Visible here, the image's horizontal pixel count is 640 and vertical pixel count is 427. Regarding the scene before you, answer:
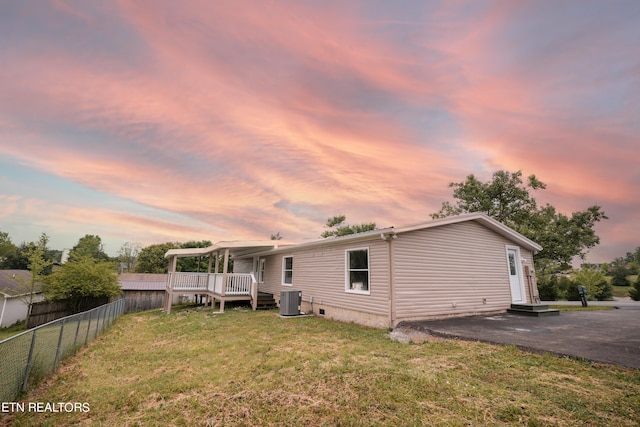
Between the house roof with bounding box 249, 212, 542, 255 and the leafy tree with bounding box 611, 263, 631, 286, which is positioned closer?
the house roof with bounding box 249, 212, 542, 255

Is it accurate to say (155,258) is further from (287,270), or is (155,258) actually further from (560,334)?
(560,334)

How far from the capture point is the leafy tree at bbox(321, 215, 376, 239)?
3421 centimetres

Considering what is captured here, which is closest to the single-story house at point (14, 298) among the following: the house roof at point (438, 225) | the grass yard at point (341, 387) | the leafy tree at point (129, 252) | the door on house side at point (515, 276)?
the grass yard at point (341, 387)

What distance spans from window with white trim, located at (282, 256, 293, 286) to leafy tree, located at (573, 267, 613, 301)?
21.7 meters

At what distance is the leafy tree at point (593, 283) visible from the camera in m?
20.5

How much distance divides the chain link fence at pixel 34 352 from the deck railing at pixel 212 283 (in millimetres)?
6498

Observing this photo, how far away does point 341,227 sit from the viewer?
3488cm

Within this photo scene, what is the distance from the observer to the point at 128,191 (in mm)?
16094

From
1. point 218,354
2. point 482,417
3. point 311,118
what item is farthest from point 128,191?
point 482,417

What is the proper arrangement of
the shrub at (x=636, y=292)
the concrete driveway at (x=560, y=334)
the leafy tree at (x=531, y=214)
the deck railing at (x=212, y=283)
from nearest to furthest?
1. the concrete driveway at (x=560, y=334)
2. the deck railing at (x=212, y=283)
3. the shrub at (x=636, y=292)
4. the leafy tree at (x=531, y=214)

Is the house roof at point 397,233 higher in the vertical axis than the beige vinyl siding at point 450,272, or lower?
higher

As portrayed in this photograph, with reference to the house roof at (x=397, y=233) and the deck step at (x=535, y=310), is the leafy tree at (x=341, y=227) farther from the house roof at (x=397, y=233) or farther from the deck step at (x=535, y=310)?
the deck step at (x=535, y=310)

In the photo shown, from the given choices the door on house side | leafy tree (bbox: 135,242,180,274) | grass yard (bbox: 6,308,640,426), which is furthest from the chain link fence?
leafy tree (bbox: 135,242,180,274)

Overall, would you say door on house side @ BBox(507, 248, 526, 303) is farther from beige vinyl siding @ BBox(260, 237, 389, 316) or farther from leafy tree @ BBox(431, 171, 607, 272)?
leafy tree @ BBox(431, 171, 607, 272)
